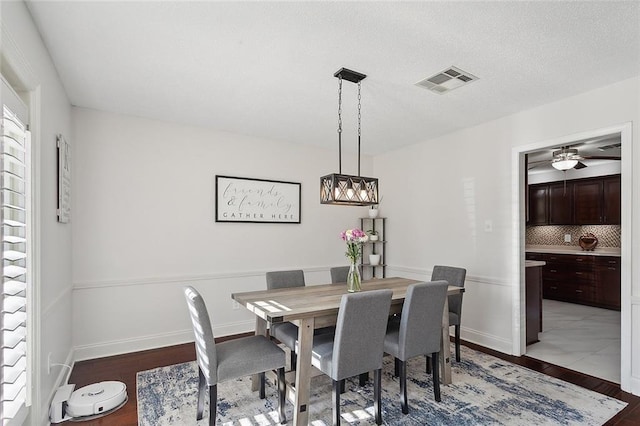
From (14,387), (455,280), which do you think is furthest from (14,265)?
(455,280)

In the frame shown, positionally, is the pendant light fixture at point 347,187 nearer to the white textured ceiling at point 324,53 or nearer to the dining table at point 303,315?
the white textured ceiling at point 324,53

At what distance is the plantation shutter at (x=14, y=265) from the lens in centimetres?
168

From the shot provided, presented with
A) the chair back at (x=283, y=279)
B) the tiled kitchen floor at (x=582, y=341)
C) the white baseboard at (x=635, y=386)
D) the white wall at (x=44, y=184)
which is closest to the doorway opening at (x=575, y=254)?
the tiled kitchen floor at (x=582, y=341)

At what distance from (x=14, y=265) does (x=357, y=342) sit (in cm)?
201

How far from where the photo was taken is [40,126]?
2.13m

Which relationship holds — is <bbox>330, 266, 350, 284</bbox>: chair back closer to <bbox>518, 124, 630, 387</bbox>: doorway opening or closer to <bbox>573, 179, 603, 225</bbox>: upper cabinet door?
<bbox>518, 124, 630, 387</bbox>: doorway opening

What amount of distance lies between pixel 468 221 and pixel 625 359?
1.84m

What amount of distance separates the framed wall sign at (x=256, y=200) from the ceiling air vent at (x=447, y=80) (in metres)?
2.33

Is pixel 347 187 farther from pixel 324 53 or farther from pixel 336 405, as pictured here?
pixel 336 405

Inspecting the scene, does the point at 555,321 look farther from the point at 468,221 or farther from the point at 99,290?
the point at 99,290

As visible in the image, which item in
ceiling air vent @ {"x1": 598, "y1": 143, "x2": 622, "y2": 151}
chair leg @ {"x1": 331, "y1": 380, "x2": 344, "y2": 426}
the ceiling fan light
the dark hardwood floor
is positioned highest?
ceiling air vent @ {"x1": 598, "y1": 143, "x2": 622, "y2": 151}

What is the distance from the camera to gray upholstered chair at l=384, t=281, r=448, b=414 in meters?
2.47

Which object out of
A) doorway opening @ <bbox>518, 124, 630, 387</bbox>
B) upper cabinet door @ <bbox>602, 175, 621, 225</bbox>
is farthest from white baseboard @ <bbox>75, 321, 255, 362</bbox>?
upper cabinet door @ <bbox>602, 175, 621, 225</bbox>

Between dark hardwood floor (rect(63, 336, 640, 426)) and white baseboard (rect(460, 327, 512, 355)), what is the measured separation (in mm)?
92
